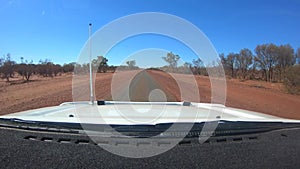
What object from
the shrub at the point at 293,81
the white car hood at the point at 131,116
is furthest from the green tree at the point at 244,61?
the white car hood at the point at 131,116

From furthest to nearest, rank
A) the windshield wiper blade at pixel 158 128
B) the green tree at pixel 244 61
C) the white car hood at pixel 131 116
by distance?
the green tree at pixel 244 61, the white car hood at pixel 131 116, the windshield wiper blade at pixel 158 128

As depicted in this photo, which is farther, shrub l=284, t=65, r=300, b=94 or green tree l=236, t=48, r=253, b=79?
green tree l=236, t=48, r=253, b=79

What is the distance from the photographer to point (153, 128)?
11.0 ft

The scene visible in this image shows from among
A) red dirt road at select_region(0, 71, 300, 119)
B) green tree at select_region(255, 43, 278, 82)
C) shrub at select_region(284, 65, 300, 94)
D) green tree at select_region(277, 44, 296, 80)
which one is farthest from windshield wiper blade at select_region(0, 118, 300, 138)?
green tree at select_region(255, 43, 278, 82)

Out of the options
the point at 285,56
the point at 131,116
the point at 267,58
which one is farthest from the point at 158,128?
the point at 267,58

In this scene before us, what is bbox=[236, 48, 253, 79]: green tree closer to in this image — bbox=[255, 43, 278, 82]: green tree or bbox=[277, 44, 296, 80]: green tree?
bbox=[255, 43, 278, 82]: green tree

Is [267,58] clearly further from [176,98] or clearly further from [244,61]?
[176,98]

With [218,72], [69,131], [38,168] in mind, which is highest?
[218,72]

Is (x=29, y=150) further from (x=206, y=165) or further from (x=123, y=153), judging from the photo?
(x=206, y=165)

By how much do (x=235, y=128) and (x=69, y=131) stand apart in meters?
2.28

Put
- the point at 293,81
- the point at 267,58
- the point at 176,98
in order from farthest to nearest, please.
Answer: the point at 267,58 → the point at 293,81 → the point at 176,98

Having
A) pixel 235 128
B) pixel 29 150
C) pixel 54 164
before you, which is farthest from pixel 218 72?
pixel 29 150

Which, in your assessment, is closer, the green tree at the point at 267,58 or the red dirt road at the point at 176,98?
the red dirt road at the point at 176,98

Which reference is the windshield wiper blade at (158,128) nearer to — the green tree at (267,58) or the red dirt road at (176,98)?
the red dirt road at (176,98)
